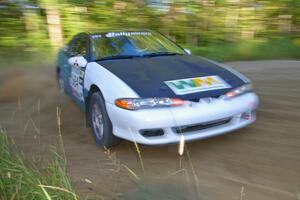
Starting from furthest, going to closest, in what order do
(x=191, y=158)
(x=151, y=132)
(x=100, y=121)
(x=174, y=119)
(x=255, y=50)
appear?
(x=255, y=50)
(x=100, y=121)
(x=191, y=158)
(x=151, y=132)
(x=174, y=119)

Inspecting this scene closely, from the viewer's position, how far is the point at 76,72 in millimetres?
6094

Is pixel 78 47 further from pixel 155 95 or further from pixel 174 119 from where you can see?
pixel 174 119

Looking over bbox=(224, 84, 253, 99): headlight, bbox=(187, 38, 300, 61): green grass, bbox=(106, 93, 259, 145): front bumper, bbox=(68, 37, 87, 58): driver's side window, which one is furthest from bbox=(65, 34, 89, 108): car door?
bbox=(187, 38, 300, 61): green grass

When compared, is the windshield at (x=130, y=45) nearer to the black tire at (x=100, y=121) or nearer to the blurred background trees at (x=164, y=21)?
the black tire at (x=100, y=121)

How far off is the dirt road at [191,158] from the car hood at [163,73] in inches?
26.5

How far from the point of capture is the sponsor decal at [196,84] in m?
4.66

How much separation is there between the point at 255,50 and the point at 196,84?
6.20m

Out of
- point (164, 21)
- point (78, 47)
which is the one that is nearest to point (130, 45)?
point (78, 47)

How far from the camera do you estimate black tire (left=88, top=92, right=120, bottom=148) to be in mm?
4958

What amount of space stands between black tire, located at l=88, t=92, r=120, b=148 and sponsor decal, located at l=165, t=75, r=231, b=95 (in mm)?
813

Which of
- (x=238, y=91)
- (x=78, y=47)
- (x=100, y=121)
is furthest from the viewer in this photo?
(x=78, y=47)

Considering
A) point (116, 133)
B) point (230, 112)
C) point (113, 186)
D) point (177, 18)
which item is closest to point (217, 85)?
point (230, 112)

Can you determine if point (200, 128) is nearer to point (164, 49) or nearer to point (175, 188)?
point (175, 188)

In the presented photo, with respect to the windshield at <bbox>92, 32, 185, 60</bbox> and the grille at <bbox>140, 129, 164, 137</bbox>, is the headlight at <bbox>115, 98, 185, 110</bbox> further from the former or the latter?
the windshield at <bbox>92, 32, 185, 60</bbox>
